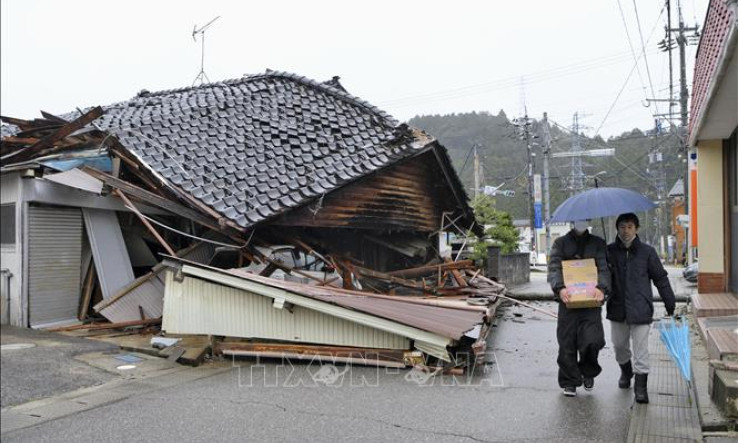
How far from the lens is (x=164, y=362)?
759cm

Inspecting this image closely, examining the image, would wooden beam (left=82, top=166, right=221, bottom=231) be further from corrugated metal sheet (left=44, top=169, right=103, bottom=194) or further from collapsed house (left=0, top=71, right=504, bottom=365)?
corrugated metal sheet (left=44, top=169, right=103, bottom=194)

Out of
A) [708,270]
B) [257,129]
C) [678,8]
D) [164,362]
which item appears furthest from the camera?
[678,8]

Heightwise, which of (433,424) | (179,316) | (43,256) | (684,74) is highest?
(684,74)

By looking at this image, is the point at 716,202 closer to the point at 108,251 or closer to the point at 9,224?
the point at 108,251

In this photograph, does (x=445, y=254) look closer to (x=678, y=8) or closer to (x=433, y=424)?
(x=433, y=424)

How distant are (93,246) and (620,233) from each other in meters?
8.71

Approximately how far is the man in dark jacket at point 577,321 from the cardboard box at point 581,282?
0.05 meters

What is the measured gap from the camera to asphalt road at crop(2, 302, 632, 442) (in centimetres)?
485

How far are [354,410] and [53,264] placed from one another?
7017 mm

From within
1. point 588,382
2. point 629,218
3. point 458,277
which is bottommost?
point 588,382

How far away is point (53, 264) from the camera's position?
32.7 ft

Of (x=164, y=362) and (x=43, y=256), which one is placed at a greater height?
(x=43, y=256)

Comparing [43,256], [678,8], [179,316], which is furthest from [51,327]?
[678,8]

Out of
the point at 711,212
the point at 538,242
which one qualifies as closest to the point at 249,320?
the point at 711,212
